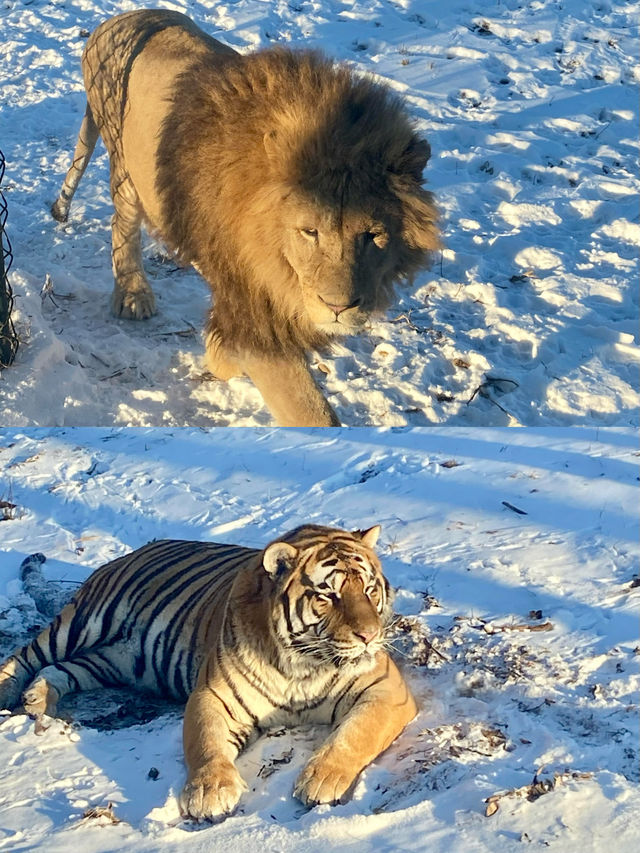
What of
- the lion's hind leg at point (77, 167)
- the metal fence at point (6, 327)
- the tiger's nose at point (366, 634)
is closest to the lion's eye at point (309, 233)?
the tiger's nose at point (366, 634)

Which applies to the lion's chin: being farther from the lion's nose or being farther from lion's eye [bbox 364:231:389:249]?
lion's eye [bbox 364:231:389:249]

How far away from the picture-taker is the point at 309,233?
443 centimetres

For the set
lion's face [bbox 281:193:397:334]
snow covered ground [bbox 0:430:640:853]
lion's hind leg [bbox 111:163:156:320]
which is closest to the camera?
snow covered ground [bbox 0:430:640:853]

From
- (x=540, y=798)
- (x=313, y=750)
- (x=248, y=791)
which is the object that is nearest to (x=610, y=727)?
(x=540, y=798)

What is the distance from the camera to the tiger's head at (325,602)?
3.26 m

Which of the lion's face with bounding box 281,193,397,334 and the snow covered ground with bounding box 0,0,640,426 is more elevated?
the lion's face with bounding box 281,193,397,334

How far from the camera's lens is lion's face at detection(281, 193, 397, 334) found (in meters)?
4.32

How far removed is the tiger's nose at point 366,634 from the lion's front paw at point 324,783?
37 cm

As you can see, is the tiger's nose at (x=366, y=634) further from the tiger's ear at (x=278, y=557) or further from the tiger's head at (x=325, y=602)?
the tiger's ear at (x=278, y=557)

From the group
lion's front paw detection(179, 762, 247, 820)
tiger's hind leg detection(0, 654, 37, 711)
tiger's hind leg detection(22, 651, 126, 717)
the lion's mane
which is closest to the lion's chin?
the lion's mane

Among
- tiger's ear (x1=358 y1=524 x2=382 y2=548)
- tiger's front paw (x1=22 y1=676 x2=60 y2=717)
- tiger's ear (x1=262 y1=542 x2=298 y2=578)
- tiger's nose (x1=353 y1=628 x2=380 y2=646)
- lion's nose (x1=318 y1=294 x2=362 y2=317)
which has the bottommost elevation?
tiger's front paw (x1=22 y1=676 x2=60 y2=717)

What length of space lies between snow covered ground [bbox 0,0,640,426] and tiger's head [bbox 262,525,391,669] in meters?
2.45

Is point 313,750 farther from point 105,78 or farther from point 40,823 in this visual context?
point 105,78

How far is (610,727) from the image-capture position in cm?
330
